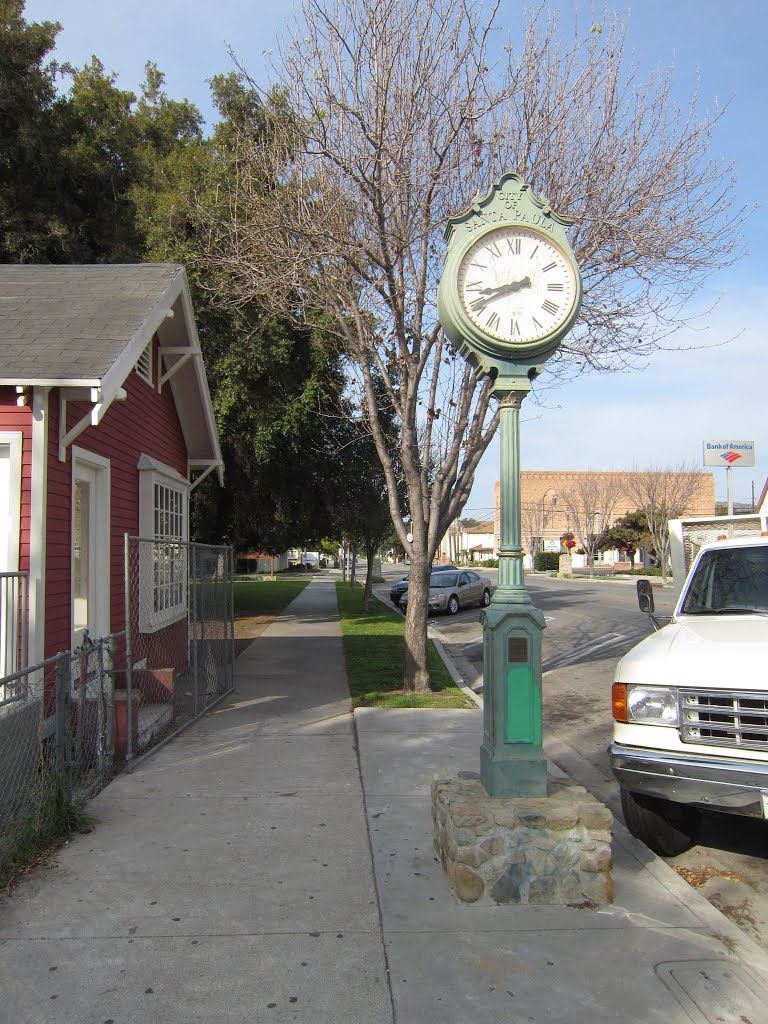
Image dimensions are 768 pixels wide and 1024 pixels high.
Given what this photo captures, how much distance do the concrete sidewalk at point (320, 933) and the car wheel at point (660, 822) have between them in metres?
0.13

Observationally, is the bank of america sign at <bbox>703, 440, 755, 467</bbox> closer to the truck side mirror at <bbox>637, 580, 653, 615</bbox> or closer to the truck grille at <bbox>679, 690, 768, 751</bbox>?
the truck side mirror at <bbox>637, 580, 653, 615</bbox>

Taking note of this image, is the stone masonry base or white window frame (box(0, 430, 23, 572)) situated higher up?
white window frame (box(0, 430, 23, 572))

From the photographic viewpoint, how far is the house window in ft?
32.0

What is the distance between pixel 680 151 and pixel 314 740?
8161mm

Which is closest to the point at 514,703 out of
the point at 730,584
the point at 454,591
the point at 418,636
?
the point at 730,584

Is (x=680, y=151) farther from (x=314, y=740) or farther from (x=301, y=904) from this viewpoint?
(x=301, y=904)

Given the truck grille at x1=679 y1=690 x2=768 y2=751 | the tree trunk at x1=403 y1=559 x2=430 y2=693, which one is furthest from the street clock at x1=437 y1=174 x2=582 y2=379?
the tree trunk at x1=403 y1=559 x2=430 y2=693

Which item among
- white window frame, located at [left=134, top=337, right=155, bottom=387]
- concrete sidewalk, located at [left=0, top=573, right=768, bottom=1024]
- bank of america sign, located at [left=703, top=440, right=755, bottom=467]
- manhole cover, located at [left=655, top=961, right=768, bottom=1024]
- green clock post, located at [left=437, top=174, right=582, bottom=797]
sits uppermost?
bank of america sign, located at [left=703, top=440, right=755, bottom=467]

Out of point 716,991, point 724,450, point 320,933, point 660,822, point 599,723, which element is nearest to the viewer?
point 716,991

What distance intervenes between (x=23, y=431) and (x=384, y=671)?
24.1 ft

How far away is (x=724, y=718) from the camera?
445cm

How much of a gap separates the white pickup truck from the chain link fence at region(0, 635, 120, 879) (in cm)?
349

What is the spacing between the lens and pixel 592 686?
39.2ft

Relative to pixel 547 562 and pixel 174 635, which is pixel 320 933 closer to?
pixel 174 635
